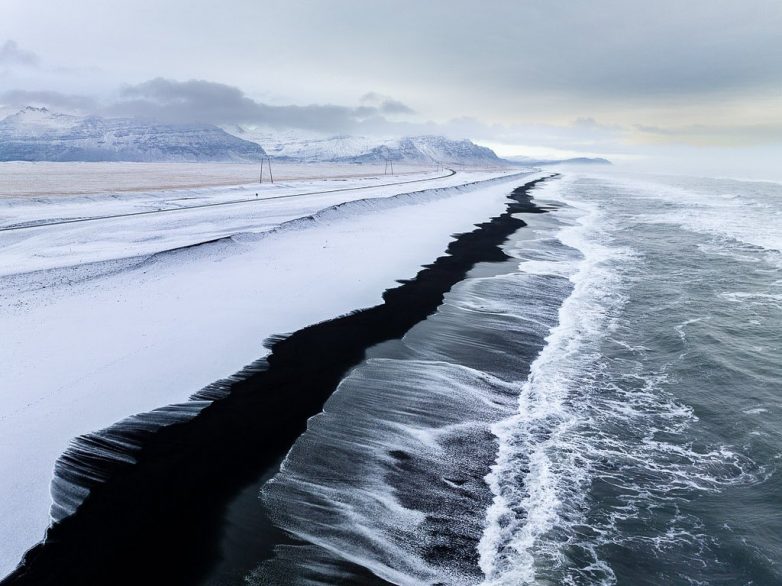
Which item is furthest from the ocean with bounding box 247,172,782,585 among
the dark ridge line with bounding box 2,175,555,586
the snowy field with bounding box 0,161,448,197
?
the snowy field with bounding box 0,161,448,197

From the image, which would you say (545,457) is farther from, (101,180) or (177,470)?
(101,180)

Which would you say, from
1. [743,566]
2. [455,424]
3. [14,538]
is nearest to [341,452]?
[455,424]

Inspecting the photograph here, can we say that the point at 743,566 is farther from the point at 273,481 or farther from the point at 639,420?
the point at 273,481

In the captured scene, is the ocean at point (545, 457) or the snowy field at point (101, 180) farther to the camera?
the snowy field at point (101, 180)

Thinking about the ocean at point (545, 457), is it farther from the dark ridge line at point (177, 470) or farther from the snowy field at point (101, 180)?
the snowy field at point (101, 180)

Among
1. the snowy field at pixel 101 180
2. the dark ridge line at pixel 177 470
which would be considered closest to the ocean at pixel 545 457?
the dark ridge line at pixel 177 470

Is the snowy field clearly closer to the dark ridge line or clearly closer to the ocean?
the dark ridge line

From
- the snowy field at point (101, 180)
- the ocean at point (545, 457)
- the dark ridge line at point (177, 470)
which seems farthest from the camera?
the snowy field at point (101, 180)
